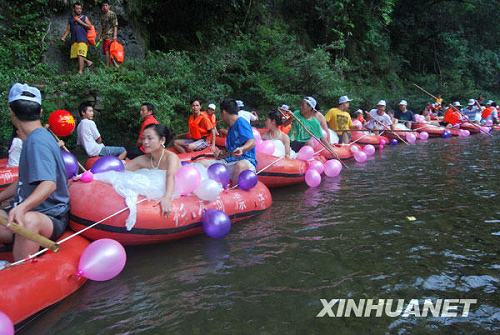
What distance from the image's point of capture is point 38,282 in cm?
269

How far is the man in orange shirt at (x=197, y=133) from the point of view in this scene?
26.7 ft

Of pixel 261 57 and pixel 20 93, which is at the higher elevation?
pixel 261 57

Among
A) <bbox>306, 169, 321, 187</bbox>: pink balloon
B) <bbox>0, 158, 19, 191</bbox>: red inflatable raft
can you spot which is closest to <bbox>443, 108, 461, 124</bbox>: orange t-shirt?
<bbox>306, 169, 321, 187</bbox>: pink balloon

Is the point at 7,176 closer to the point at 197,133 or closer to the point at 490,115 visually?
the point at 197,133

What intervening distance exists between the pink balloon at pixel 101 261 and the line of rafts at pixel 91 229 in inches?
3.1

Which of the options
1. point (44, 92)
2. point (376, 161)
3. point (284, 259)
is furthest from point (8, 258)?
point (376, 161)

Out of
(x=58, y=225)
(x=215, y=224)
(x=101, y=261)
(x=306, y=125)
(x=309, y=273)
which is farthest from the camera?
(x=306, y=125)

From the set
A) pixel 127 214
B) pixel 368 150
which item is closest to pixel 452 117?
pixel 368 150

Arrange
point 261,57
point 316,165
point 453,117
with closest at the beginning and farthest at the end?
1. point 316,165
2. point 261,57
3. point 453,117

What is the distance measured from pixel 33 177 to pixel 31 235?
1.24ft

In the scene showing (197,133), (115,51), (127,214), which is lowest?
(127,214)

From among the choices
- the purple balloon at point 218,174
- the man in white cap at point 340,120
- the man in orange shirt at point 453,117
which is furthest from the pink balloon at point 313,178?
the man in orange shirt at point 453,117

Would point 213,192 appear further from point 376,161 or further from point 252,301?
point 376,161

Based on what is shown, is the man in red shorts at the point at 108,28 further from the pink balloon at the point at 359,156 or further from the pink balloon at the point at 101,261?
the pink balloon at the point at 101,261
